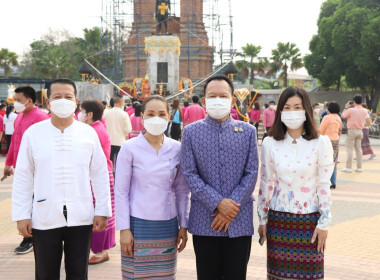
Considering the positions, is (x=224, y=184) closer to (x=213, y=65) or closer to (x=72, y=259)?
(x=72, y=259)

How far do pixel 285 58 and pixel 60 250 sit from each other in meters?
47.7

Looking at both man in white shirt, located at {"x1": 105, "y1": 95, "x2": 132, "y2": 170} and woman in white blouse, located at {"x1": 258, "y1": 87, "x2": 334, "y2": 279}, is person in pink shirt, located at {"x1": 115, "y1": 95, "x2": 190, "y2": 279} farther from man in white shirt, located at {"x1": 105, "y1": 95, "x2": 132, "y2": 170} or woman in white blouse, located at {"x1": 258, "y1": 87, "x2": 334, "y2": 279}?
man in white shirt, located at {"x1": 105, "y1": 95, "x2": 132, "y2": 170}

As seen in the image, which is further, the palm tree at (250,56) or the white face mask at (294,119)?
the palm tree at (250,56)

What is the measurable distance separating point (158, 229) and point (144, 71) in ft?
116

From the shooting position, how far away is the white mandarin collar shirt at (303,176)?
10.2 ft

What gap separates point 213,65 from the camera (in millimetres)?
37844

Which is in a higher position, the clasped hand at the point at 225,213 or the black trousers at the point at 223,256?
the clasped hand at the point at 225,213

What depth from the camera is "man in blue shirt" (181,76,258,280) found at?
9.94 ft

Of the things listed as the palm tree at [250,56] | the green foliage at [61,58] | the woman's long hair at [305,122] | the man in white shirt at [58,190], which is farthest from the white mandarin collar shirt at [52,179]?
the palm tree at [250,56]

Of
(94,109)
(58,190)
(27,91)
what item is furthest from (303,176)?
(27,91)

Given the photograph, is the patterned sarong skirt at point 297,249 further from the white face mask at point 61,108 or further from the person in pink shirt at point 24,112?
the person in pink shirt at point 24,112

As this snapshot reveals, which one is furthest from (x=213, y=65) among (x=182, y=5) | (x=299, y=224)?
(x=299, y=224)

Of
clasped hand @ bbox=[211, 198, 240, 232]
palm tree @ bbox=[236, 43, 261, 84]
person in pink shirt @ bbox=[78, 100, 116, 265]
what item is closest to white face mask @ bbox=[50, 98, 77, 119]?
clasped hand @ bbox=[211, 198, 240, 232]

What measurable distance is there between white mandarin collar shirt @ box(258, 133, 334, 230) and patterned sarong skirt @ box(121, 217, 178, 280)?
2.64 feet
